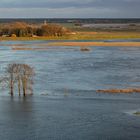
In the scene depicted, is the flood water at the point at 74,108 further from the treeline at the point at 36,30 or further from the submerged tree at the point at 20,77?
the treeline at the point at 36,30

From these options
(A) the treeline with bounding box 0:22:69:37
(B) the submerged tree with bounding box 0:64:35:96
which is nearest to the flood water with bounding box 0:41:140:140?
(B) the submerged tree with bounding box 0:64:35:96

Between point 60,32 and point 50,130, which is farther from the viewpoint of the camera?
point 60,32

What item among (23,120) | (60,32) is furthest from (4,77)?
(60,32)

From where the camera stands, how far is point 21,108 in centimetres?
2217

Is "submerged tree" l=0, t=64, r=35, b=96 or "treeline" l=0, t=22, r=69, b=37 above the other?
"submerged tree" l=0, t=64, r=35, b=96

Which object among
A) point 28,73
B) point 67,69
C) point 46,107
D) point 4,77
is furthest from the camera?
point 67,69

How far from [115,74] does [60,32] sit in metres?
55.1

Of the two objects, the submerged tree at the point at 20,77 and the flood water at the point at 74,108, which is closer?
the flood water at the point at 74,108

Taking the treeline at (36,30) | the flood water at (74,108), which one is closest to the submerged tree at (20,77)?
the flood water at (74,108)

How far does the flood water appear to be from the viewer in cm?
1783

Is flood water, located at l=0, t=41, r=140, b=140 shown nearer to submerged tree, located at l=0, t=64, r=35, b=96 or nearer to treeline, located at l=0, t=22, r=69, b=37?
submerged tree, located at l=0, t=64, r=35, b=96

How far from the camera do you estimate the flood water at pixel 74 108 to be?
17.8 m

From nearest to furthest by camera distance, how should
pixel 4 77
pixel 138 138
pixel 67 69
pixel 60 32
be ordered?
pixel 138 138, pixel 4 77, pixel 67 69, pixel 60 32

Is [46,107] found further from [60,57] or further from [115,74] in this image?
[60,57]
